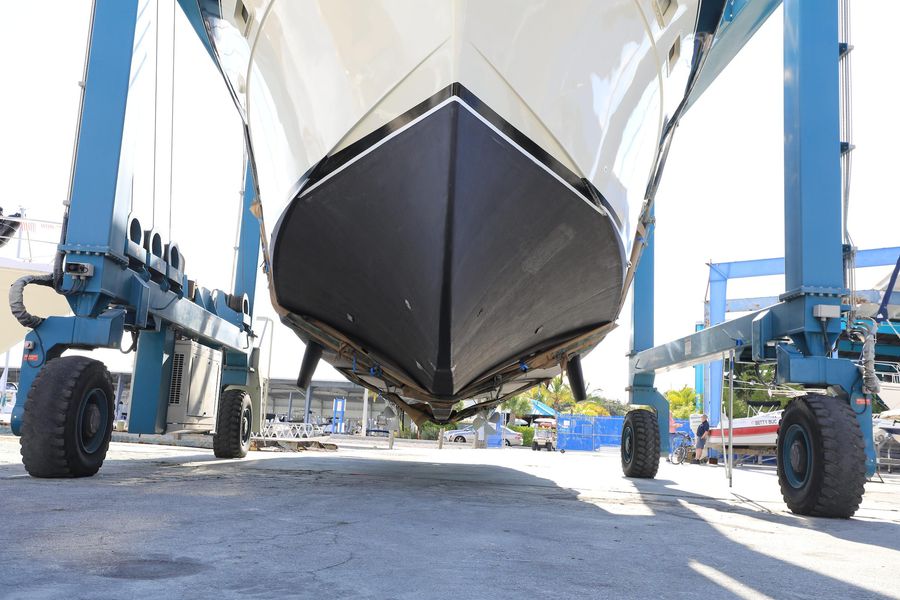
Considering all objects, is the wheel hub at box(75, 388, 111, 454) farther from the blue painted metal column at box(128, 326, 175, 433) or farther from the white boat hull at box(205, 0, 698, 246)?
the blue painted metal column at box(128, 326, 175, 433)

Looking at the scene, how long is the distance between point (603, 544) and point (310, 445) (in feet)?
33.1

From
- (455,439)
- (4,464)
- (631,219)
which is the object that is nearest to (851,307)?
(631,219)

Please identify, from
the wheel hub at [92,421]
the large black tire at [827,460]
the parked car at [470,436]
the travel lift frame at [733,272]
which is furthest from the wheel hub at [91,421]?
the parked car at [470,436]

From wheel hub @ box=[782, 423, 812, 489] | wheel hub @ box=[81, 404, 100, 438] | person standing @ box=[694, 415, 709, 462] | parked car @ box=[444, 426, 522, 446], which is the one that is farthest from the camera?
parked car @ box=[444, 426, 522, 446]

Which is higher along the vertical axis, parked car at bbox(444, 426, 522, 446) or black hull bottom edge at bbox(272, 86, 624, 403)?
black hull bottom edge at bbox(272, 86, 624, 403)

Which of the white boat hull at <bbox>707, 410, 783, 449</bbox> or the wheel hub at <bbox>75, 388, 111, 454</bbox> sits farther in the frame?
the white boat hull at <bbox>707, 410, 783, 449</bbox>

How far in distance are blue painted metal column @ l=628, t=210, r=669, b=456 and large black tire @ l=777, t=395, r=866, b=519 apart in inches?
140

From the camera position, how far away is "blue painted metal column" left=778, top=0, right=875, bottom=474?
416 centimetres

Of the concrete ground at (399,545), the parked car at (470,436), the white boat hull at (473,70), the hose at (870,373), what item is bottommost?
the parked car at (470,436)

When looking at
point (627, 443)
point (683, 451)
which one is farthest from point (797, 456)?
point (683, 451)

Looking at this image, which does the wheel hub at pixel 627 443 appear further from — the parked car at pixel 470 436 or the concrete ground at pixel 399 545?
the parked car at pixel 470 436

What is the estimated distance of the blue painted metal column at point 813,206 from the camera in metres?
4.16

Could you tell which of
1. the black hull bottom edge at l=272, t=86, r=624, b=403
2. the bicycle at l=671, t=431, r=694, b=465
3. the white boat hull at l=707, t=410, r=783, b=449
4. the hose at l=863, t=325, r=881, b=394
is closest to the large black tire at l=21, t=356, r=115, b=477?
the black hull bottom edge at l=272, t=86, r=624, b=403

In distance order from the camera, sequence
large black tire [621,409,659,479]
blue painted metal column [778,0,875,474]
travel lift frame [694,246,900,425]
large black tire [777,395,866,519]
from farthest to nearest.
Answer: travel lift frame [694,246,900,425] → large black tire [621,409,659,479] → blue painted metal column [778,0,875,474] → large black tire [777,395,866,519]
